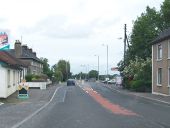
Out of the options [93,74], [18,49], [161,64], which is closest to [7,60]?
[161,64]

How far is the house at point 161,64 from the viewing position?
42125 mm

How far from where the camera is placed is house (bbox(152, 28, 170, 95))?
42125 mm

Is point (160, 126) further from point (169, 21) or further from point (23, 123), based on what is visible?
point (169, 21)

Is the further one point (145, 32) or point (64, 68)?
point (64, 68)

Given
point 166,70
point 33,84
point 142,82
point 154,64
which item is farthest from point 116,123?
point 33,84

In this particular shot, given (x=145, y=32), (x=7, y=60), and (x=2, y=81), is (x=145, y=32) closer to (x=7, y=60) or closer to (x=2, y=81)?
(x=7, y=60)

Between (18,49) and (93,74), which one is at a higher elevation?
(18,49)

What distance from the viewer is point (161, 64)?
147 ft

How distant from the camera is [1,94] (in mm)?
34125

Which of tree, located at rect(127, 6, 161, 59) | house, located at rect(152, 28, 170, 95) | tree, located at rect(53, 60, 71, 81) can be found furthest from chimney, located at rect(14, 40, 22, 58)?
tree, located at rect(53, 60, 71, 81)

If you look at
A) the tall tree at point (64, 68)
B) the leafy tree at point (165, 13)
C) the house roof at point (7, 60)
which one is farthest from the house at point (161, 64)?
the tall tree at point (64, 68)

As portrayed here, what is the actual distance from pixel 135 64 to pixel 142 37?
6.55 m

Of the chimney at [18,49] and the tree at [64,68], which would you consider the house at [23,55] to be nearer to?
the chimney at [18,49]

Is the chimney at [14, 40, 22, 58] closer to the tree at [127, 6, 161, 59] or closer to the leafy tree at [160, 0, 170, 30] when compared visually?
the tree at [127, 6, 161, 59]
